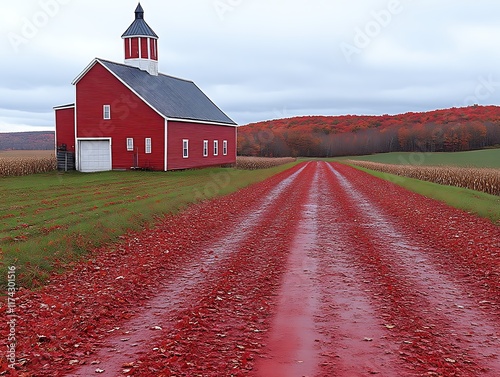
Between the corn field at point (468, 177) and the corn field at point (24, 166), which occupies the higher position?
the corn field at point (24, 166)

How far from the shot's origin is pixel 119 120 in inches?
1432

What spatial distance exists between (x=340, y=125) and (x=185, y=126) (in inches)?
4759

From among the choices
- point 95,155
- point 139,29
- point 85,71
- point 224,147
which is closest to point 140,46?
point 139,29

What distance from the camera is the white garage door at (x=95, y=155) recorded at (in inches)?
1459

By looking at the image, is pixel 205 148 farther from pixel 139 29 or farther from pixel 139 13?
pixel 139 13

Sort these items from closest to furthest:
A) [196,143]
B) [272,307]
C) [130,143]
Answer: [272,307]
[130,143]
[196,143]

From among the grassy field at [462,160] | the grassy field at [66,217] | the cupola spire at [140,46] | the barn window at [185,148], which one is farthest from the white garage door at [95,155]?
the grassy field at [462,160]

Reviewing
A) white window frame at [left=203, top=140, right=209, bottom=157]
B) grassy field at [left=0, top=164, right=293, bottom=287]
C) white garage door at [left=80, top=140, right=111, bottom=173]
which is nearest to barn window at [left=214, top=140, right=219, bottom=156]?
white window frame at [left=203, top=140, right=209, bottom=157]

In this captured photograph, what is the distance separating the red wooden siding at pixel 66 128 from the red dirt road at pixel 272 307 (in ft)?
95.9

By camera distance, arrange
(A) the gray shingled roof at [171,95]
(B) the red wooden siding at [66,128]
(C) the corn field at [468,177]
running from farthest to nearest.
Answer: (B) the red wooden siding at [66,128], (A) the gray shingled roof at [171,95], (C) the corn field at [468,177]

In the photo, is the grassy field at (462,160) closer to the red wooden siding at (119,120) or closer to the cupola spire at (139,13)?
the red wooden siding at (119,120)

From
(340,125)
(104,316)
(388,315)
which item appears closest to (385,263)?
(388,315)

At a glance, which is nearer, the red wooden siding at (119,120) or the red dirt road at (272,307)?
the red dirt road at (272,307)

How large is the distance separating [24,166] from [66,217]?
2145cm
